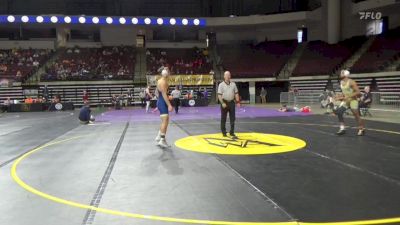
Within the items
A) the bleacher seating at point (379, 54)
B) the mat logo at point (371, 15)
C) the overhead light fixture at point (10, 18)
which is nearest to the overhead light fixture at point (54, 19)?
the overhead light fixture at point (10, 18)

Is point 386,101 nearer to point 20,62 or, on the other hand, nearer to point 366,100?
point 366,100

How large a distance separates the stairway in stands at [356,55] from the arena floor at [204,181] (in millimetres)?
22222

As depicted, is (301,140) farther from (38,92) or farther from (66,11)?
(66,11)

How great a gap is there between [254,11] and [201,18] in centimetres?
557

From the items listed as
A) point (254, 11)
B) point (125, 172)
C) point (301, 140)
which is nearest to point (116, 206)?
point (125, 172)

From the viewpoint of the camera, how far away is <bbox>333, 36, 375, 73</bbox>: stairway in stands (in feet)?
99.9

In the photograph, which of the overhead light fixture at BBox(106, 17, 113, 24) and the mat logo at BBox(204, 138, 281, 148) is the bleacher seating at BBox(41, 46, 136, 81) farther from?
the mat logo at BBox(204, 138, 281, 148)

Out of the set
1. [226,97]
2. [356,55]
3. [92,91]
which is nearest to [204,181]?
[226,97]

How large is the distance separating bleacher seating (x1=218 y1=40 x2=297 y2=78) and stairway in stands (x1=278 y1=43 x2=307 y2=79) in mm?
344

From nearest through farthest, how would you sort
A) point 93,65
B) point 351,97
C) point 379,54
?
point 351,97 → point 379,54 → point 93,65

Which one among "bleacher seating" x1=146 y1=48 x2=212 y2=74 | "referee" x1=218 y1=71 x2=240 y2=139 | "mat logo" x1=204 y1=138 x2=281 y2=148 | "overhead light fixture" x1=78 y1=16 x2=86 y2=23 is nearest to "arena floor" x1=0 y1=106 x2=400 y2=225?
"mat logo" x1=204 y1=138 x2=281 y2=148

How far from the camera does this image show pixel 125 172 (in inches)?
249

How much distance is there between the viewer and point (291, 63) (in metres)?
34.4

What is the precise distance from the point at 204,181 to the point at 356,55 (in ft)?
95.4
